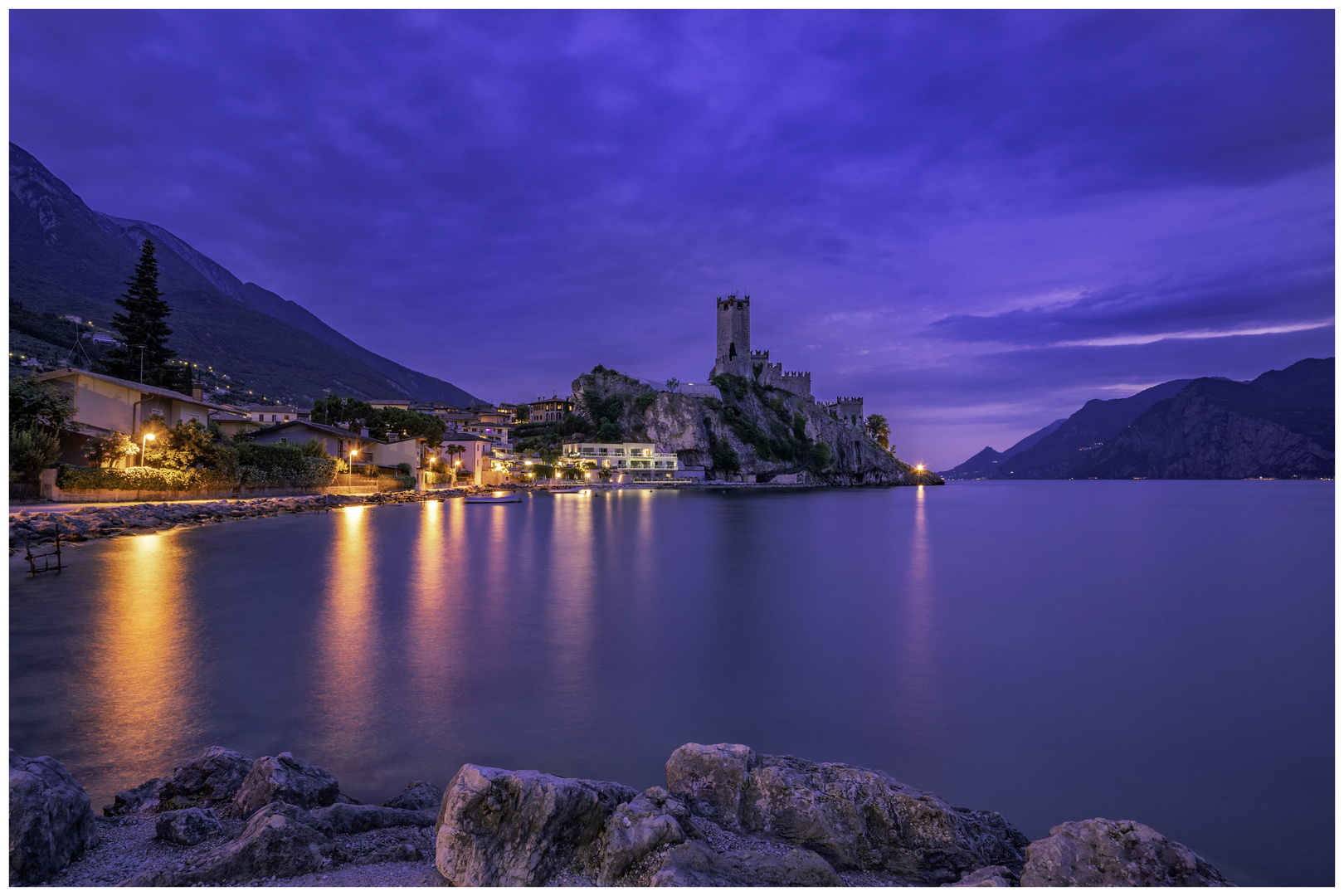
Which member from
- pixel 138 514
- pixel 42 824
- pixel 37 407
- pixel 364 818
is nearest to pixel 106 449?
pixel 37 407

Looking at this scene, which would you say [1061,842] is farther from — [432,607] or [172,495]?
[172,495]

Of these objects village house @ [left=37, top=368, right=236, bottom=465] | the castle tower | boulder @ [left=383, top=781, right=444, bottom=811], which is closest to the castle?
the castle tower

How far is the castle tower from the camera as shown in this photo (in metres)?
128

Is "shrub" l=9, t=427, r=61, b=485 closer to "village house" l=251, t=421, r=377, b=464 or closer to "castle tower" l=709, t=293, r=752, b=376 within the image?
"village house" l=251, t=421, r=377, b=464

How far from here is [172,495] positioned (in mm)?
33219

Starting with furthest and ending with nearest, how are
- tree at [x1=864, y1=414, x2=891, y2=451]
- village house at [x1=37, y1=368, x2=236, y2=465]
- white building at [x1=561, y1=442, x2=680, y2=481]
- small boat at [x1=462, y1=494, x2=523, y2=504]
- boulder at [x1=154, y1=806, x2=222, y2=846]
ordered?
1. tree at [x1=864, y1=414, x2=891, y2=451]
2. white building at [x1=561, y1=442, x2=680, y2=481]
3. small boat at [x1=462, y1=494, x2=523, y2=504]
4. village house at [x1=37, y1=368, x2=236, y2=465]
5. boulder at [x1=154, y1=806, x2=222, y2=846]

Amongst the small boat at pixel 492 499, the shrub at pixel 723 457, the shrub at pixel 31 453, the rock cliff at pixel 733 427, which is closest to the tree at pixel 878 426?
the rock cliff at pixel 733 427

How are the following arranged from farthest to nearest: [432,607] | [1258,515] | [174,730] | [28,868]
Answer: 1. [1258,515]
2. [432,607]
3. [174,730]
4. [28,868]

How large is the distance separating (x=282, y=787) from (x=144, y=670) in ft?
22.3

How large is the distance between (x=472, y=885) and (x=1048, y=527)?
48.1 meters

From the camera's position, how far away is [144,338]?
48.5 meters

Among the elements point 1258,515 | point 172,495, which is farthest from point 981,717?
point 1258,515

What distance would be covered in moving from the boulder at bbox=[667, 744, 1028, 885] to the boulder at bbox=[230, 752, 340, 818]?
9.58 ft

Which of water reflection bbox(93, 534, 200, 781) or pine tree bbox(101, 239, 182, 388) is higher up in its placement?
pine tree bbox(101, 239, 182, 388)
